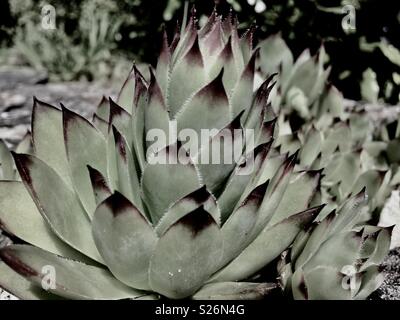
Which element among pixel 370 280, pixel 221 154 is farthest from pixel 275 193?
pixel 370 280

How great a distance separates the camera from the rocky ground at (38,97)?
2.99 metres

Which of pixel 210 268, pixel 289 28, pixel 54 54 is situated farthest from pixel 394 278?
pixel 54 54

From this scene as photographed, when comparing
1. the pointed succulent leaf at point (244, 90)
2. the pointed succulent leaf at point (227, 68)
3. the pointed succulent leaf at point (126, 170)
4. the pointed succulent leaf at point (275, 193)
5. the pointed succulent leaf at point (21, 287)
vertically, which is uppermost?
the pointed succulent leaf at point (227, 68)

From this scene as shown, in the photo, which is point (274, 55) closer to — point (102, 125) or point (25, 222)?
point (102, 125)

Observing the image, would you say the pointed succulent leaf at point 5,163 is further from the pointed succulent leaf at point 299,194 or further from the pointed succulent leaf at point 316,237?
the pointed succulent leaf at point 316,237

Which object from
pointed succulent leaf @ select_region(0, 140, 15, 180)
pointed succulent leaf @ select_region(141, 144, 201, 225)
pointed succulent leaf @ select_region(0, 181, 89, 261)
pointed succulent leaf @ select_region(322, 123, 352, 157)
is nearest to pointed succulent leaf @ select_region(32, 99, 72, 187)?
pointed succulent leaf @ select_region(0, 181, 89, 261)

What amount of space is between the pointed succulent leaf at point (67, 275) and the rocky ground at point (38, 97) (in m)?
0.64

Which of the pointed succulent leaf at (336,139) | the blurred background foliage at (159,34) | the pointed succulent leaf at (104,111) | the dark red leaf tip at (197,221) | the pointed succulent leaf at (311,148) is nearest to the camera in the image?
the dark red leaf tip at (197,221)

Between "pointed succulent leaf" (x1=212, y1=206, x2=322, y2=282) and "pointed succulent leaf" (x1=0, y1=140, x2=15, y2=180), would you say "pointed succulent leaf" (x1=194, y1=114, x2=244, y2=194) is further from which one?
"pointed succulent leaf" (x1=0, y1=140, x2=15, y2=180)

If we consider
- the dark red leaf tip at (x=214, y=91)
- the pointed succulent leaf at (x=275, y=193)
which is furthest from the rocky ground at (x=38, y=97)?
the dark red leaf tip at (x=214, y=91)

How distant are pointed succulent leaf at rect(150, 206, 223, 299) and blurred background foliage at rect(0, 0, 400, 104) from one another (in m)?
0.76

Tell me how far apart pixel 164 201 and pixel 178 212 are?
0.26ft

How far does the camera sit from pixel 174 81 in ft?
4.89

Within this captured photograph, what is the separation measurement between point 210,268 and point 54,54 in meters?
4.09
